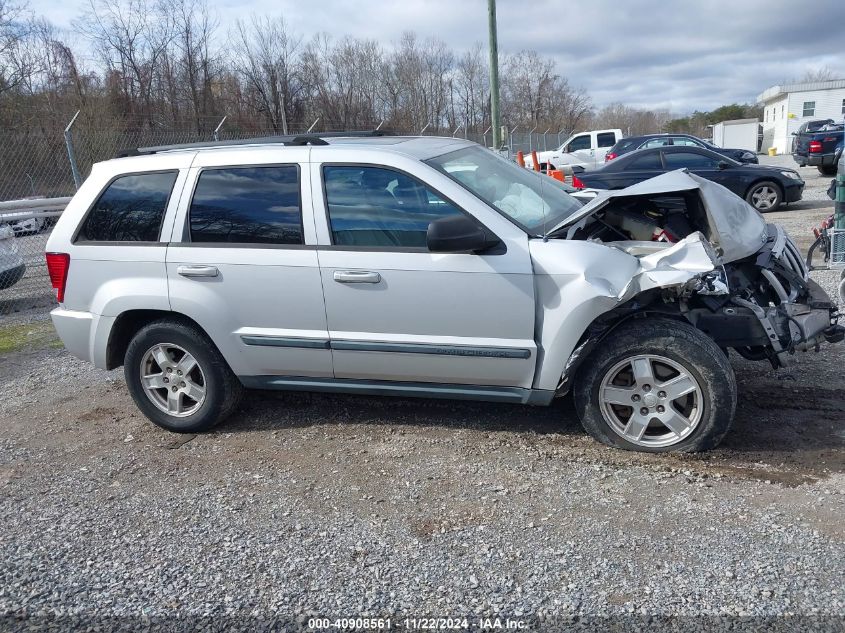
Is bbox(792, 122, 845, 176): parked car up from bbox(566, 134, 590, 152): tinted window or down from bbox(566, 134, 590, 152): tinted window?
down

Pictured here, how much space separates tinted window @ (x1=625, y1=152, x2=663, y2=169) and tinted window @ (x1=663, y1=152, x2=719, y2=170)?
0.15 metres

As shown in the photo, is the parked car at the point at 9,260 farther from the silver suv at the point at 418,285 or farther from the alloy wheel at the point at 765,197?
the alloy wheel at the point at 765,197

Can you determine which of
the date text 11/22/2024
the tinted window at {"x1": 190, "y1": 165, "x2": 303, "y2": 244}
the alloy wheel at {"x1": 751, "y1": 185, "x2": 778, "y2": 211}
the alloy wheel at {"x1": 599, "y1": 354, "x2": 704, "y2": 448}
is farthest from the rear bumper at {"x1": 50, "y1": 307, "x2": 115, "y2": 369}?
the alloy wheel at {"x1": 751, "y1": 185, "x2": 778, "y2": 211}

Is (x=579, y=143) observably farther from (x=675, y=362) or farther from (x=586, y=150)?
(x=675, y=362)

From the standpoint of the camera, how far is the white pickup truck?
2330 cm

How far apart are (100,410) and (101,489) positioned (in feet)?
4.65

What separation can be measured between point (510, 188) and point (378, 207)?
949mm

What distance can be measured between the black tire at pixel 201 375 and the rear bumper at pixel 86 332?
0.19 m

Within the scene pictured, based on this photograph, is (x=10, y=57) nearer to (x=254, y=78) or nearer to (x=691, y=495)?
(x=254, y=78)

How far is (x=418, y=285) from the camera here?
3.89 meters

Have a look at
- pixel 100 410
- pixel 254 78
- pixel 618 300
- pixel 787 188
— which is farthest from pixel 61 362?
pixel 254 78

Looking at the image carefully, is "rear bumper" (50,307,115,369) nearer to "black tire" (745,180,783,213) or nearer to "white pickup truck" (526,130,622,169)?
"black tire" (745,180,783,213)

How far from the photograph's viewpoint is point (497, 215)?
12.7 feet

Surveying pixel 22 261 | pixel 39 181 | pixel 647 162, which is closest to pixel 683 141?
pixel 647 162
